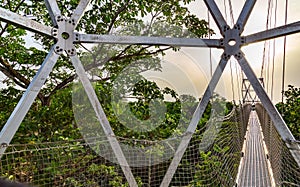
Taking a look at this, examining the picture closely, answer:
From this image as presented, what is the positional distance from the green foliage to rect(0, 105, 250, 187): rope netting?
4.78ft

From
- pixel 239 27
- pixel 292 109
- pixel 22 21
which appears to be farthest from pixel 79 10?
pixel 292 109

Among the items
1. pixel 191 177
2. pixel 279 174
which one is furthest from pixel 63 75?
pixel 279 174

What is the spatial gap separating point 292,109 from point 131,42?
301 cm

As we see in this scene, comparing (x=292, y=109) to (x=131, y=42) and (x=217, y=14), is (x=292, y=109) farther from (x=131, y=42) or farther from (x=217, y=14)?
(x=131, y=42)

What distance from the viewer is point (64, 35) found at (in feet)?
5.31

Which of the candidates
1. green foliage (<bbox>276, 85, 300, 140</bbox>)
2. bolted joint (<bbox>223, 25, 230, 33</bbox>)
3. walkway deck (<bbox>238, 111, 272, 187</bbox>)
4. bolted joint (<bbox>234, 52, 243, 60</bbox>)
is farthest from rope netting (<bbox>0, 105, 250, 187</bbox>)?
green foliage (<bbox>276, 85, 300, 140</bbox>)

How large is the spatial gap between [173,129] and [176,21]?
35.0 inches

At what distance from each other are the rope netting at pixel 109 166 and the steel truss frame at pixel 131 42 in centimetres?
20

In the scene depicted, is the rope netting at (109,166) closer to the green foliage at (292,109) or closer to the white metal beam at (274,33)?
the white metal beam at (274,33)

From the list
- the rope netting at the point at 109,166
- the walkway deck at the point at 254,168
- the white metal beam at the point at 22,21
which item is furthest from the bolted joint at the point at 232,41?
the white metal beam at the point at 22,21

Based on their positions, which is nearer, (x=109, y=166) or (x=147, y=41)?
(x=147, y=41)

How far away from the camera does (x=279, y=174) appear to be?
75.5 inches

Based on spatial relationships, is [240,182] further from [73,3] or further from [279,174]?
[73,3]

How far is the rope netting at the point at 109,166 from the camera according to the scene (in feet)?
5.91
